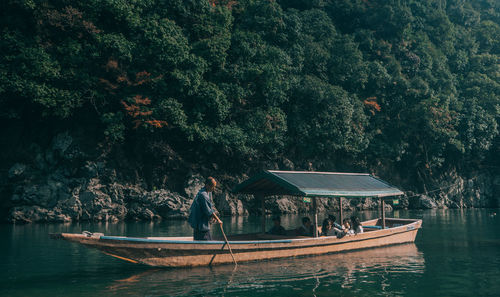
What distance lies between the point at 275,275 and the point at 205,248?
1782 mm

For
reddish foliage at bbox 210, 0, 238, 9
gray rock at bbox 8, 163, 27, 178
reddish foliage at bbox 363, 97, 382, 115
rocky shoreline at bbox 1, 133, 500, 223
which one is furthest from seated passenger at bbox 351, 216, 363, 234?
reddish foliage at bbox 363, 97, 382, 115

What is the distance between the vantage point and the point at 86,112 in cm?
2747

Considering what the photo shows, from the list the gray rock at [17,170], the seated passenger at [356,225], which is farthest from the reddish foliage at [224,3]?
the seated passenger at [356,225]

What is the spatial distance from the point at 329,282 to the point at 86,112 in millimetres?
22701

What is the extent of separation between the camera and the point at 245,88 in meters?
29.9

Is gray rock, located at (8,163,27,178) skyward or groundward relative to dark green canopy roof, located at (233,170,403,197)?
skyward

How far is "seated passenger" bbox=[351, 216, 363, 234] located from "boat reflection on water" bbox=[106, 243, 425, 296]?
4.90 feet

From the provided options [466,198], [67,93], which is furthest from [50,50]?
[466,198]

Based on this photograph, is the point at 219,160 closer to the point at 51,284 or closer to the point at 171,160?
the point at 171,160

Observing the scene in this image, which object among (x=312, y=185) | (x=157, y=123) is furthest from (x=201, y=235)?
(x=157, y=123)

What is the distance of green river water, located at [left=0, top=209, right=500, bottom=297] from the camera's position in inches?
322

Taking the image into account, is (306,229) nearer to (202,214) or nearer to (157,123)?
(202,214)

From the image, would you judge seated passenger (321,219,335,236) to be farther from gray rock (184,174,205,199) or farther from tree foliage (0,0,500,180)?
gray rock (184,174,205,199)

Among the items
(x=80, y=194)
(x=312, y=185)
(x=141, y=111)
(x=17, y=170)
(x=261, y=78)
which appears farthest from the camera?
(x=261, y=78)
